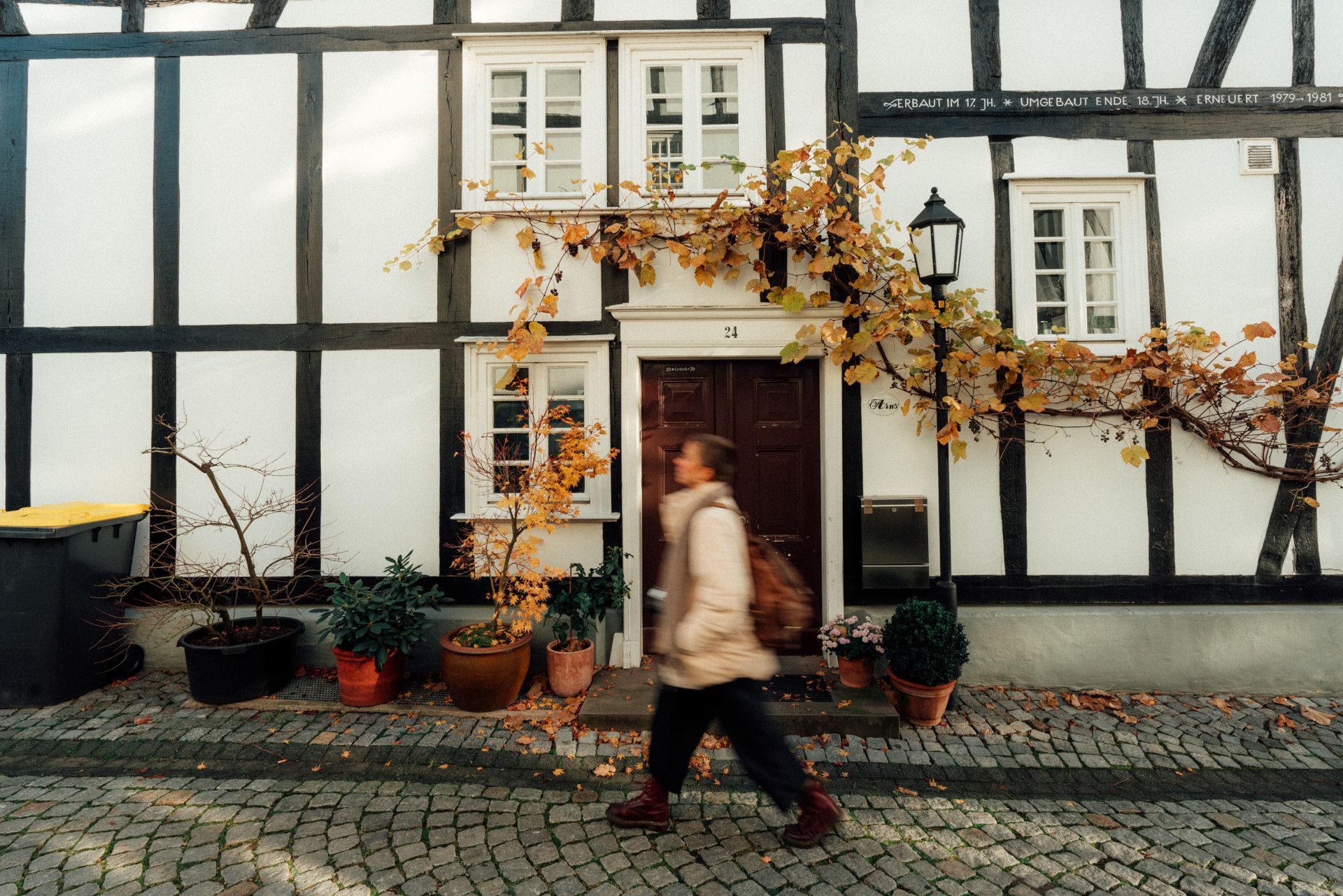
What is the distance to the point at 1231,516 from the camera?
5086 mm

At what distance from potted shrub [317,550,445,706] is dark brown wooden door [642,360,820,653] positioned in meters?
1.83

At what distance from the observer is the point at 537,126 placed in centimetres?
529

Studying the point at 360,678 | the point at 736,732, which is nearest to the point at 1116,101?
the point at 736,732

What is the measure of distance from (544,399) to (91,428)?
3824 millimetres

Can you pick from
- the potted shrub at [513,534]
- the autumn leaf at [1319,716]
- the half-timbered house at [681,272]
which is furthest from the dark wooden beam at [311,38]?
the autumn leaf at [1319,716]

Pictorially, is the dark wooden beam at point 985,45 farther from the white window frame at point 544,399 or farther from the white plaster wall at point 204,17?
the white plaster wall at point 204,17

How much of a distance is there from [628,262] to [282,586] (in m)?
3.90

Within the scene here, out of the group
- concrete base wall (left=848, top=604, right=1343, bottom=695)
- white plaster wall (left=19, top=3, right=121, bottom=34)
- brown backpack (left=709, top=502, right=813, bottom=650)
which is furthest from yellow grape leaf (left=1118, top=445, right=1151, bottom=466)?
white plaster wall (left=19, top=3, right=121, bottom=34)

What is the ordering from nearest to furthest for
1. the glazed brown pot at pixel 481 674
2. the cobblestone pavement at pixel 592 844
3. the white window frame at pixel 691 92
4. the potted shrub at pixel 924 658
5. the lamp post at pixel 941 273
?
the cobblestone pavement at pixel 592 844, the potted shrub at pixel 924 658, the glazed brown pot at pixel 481 674, the lamp post at pixel 941 273, the white window frame at pixel 691 92

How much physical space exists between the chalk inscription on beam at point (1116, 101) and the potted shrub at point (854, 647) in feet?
13.5

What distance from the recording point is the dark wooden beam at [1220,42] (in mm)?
5125

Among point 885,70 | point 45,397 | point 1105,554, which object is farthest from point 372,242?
point 1105,554

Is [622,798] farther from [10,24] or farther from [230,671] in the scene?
[10,24]

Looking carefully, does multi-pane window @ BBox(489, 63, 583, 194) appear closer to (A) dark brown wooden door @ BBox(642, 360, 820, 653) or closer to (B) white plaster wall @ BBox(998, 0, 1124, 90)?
(A) dark brown wooden door @ BBox(642, 360, 820, 653)
